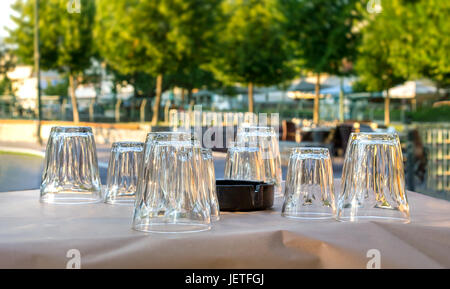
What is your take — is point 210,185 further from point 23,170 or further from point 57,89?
point 57,89

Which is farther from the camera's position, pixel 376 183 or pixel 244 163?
pixel 244 163

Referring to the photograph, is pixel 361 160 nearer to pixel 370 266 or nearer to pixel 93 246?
pixel 370 266

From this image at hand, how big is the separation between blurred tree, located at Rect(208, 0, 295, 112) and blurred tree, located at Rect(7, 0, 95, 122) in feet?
20.0

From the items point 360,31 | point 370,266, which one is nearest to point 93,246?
point 370,266

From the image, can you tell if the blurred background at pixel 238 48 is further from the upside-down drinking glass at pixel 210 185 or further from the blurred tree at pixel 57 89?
the blurred tree at pixel 57 89

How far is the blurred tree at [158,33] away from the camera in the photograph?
28.0m

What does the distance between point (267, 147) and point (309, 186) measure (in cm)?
37

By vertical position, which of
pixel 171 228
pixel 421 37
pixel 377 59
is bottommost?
pixel 171 228

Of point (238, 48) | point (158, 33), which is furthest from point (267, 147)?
point (238, 48)

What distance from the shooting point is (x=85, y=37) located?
3177 cm

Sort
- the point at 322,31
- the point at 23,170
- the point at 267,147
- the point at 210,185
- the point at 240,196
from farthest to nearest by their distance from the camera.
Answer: the point at 322,31 → the point at 23,170 → the point at 267,147 → the point at 240,196 → the point at 210,185

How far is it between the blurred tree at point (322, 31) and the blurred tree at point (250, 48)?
11.9 ft

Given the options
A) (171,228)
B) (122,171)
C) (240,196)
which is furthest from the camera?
(122,171)

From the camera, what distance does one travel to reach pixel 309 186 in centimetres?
146
